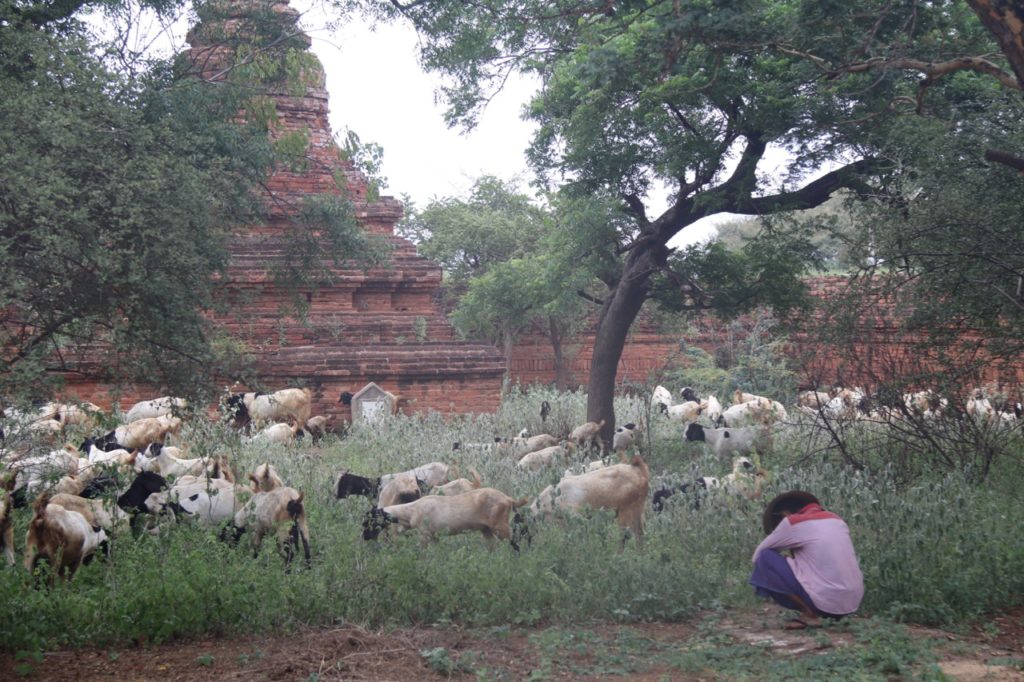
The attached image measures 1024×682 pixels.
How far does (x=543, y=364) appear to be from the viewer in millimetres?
25844

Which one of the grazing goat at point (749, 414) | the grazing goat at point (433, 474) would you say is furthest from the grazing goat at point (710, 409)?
the grazing goat at point (433, 474)

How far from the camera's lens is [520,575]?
22.8 feet

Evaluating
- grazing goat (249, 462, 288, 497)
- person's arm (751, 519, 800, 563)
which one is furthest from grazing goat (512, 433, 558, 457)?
person's arm (751, 519, 800, 563)

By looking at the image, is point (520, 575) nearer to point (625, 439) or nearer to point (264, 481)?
point (264, 481)

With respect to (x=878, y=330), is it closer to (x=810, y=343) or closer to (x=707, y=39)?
(x=810, y=343)

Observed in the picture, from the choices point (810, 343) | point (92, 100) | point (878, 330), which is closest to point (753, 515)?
point (810, 343)

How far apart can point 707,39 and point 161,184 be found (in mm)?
4969

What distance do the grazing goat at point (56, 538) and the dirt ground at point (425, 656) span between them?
0.91 m

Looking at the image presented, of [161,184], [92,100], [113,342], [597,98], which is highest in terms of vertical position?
[597,98]

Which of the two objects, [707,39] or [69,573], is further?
[707,39]

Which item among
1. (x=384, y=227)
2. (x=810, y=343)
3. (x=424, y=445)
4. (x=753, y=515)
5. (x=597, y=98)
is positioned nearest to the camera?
(x=753, y=515)

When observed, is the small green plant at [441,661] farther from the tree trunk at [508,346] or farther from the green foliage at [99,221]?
the tree trunk at [508,346]

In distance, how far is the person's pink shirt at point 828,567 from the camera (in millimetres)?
6523

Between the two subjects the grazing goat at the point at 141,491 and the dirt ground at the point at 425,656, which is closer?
the dirt ground at the point at 425,656
